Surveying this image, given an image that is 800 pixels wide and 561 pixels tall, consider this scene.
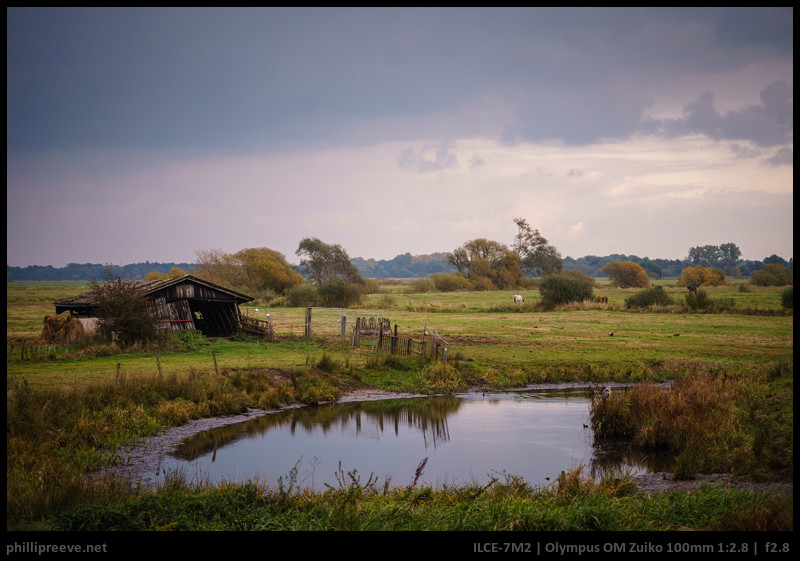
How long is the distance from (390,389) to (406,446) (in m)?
6.99

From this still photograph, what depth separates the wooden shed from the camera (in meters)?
32.7

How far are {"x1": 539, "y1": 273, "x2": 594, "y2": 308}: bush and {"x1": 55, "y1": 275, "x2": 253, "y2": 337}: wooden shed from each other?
34172 millimetres

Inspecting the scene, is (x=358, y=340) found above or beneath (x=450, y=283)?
beneath

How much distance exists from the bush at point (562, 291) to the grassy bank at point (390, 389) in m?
24.3

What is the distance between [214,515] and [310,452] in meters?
6.32

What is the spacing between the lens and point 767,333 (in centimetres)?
3644

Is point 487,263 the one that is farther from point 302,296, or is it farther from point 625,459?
point 625,459

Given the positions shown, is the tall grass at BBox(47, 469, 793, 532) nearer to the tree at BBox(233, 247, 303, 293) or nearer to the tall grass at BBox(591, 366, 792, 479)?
the tall grass at BBox(591, 366, 792, 479)

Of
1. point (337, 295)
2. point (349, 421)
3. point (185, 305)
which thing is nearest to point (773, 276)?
point (337, 295)

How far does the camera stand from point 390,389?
23.3 metres

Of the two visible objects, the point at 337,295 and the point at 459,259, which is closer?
the point at 337,295

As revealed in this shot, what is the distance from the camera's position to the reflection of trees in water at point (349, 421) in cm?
1631

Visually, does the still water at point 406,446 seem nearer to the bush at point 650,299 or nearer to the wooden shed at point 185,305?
the wooden shed at point 185,305

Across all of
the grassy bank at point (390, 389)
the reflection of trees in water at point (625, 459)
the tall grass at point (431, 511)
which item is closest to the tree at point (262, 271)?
the grassy bank at point (390, 389)
